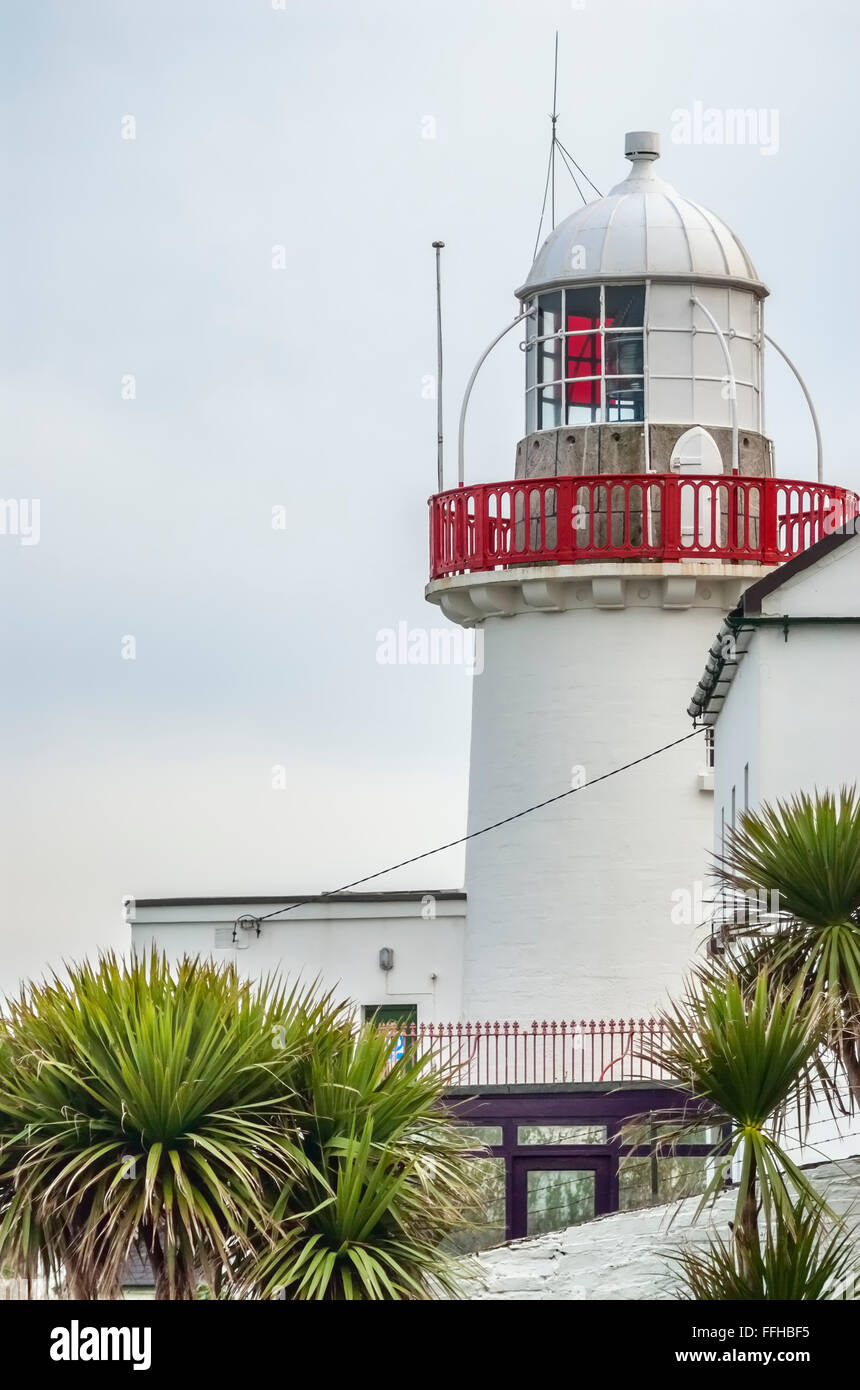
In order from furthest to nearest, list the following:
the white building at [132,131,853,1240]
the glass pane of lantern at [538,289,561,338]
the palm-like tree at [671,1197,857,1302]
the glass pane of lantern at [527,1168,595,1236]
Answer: the glass pane of lantern at [538,289,561,338], the white building at [132,131,853,1240], the glass pane of lantern at [527,1168,595,1236], the palm-like tree at [671,1197,857,1302]

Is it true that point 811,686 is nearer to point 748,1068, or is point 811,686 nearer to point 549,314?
point 748,1068

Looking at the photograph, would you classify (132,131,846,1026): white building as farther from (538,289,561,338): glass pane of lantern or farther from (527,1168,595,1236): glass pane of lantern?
(527,1168,595,1236): glass pane of lantern

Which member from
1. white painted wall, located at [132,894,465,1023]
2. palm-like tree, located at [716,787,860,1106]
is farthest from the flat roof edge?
palm-like tree, located at [716,787,860,1106]

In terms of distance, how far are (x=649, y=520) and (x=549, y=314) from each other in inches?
99.0

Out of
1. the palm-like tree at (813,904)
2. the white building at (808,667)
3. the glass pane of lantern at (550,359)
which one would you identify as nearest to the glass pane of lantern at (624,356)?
the glass pane of lantern at (550,359)

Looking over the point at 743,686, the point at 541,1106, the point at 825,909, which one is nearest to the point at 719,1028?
the point at 825,909

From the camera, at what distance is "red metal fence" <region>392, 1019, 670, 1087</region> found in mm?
29484

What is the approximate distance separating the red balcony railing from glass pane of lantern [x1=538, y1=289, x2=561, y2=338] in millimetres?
1628

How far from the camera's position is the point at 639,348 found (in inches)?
1206

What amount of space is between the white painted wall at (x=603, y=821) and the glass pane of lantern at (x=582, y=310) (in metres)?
2.73

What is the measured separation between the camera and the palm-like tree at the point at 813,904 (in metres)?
18.5

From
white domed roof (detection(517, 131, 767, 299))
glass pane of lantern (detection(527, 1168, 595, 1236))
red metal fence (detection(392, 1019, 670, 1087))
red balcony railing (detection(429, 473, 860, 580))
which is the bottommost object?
glass pane of lantern (detection(527, 1168, 595, 1236))
